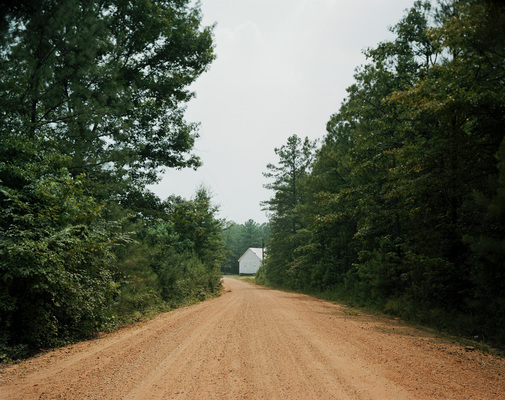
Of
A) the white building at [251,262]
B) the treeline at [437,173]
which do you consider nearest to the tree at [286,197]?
the treeline at [437,173]

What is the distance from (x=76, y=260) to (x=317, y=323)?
6571 mm

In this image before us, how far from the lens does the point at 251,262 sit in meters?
82.9

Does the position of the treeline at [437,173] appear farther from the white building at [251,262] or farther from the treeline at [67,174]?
the white building at [251,262]

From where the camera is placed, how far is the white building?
8181 centimetres

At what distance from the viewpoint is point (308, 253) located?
27062 millimetres

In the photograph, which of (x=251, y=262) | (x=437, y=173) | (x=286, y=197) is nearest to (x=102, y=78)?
(x=437, y=173)

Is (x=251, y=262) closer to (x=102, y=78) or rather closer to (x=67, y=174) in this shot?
(x=102, y=78)

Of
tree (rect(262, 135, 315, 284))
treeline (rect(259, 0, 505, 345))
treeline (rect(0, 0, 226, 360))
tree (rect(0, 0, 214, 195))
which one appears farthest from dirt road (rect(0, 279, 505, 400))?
tree (rect(262, 135, 315, 284))

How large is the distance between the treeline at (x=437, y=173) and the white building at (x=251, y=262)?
62.8 m

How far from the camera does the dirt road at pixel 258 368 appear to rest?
3965mm

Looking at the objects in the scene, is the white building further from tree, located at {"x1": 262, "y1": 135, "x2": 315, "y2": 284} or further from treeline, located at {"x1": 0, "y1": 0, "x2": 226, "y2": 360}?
treeline, located at {"x1": 0, "y1": 0, "x2": 226, "y2": 360}

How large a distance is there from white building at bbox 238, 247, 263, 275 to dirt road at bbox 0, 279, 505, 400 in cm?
7498

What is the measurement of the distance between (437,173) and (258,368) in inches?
329

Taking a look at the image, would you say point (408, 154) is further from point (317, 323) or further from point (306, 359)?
point (306, 359)
